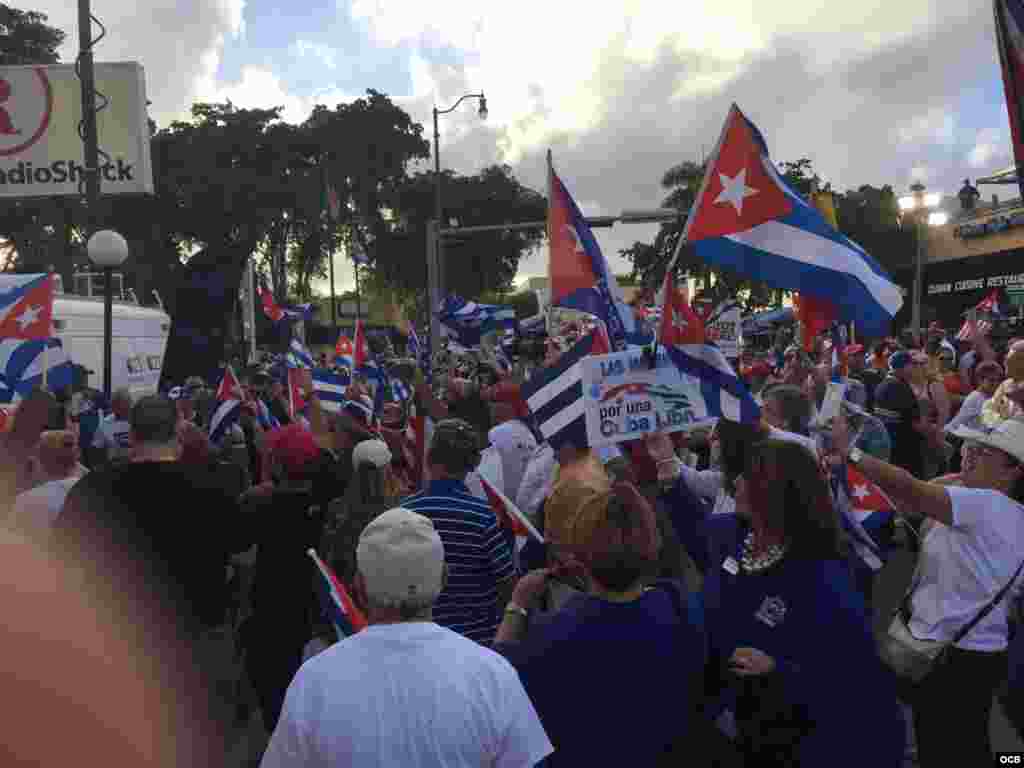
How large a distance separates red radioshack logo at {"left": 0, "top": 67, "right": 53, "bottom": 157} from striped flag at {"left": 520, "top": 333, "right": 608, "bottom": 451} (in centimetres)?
1582

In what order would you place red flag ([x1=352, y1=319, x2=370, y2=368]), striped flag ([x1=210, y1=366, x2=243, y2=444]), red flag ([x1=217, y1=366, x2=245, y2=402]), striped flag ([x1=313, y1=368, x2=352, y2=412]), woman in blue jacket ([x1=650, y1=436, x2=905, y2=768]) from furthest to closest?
red flag ([x1=352, y1=319, x2=370, y2=368]) < red flag ([x1=217, y1=366, x2=245, y2=402]) < striped flag ([x1=210, y1=366, x2=243, y2=444]) < striped flag ([x1=313, y1=368, x2=352, y2=412]) < woman in blue jacket ([x1=650, y1=436, x2=905, y2=768])

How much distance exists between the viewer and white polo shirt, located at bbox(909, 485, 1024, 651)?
3.51 meters

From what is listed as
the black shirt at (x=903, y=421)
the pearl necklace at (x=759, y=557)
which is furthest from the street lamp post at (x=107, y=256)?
the pearl necklace at (x=759, y=557)

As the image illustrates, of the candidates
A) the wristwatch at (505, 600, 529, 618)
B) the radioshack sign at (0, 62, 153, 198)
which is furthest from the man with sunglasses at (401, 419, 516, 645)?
the radioshack sign at (0, 62, 153, 198)

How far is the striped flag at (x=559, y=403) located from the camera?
194 inches

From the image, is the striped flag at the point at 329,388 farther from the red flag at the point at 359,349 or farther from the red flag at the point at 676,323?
the red flag at the point at 676,323

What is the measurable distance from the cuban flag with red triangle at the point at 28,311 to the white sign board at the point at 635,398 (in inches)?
204

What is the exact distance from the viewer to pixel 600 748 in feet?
8.49

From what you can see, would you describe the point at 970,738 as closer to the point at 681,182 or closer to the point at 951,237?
the point at 951,237

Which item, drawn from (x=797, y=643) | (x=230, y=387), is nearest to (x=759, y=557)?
(x=797, y=643)

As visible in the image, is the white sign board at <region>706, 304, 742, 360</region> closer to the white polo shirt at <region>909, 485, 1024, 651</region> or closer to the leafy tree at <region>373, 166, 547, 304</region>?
the white polo shirt at <region>909, 485, 1024, 651</region>

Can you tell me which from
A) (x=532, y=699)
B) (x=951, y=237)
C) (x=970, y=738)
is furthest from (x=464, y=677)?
(x=951, y=237)

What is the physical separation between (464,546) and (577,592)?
3.17 feet

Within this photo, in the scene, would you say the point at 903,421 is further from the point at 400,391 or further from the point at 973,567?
the point at 973,567
